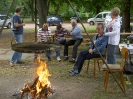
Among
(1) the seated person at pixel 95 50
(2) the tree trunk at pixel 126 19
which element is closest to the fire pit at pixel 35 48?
(1) the seated person at pixel 95 50

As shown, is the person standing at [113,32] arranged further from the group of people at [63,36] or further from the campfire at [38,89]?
the campfire at [38,89]

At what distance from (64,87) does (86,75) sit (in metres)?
1.23

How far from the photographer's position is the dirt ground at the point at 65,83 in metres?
5.83

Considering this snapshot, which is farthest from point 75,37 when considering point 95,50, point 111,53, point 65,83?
point 65,83

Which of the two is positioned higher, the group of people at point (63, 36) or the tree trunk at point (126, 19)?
the tree trunk at point (126, 19)

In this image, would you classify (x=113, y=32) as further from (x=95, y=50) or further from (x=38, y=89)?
(x=38, y=89)

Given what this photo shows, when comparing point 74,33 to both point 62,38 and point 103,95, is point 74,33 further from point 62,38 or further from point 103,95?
point 103,95

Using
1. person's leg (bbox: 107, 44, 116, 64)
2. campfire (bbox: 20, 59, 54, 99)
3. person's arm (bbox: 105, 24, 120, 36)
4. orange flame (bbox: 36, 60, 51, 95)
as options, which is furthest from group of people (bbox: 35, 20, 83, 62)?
campfire (bbox: 20, 59, 54, 99)

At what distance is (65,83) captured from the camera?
22.0 ft

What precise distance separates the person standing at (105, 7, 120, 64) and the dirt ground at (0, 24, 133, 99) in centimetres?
59

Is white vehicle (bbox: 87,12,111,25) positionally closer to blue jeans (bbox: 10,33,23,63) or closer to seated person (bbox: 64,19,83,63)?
seated person (bbox: 64,19,83,63)

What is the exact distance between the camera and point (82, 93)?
5.96m

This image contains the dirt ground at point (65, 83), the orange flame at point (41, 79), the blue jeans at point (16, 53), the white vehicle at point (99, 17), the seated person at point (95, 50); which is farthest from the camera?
the white vehicle at point (99, 17)

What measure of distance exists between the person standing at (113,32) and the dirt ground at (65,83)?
1.93 ft
